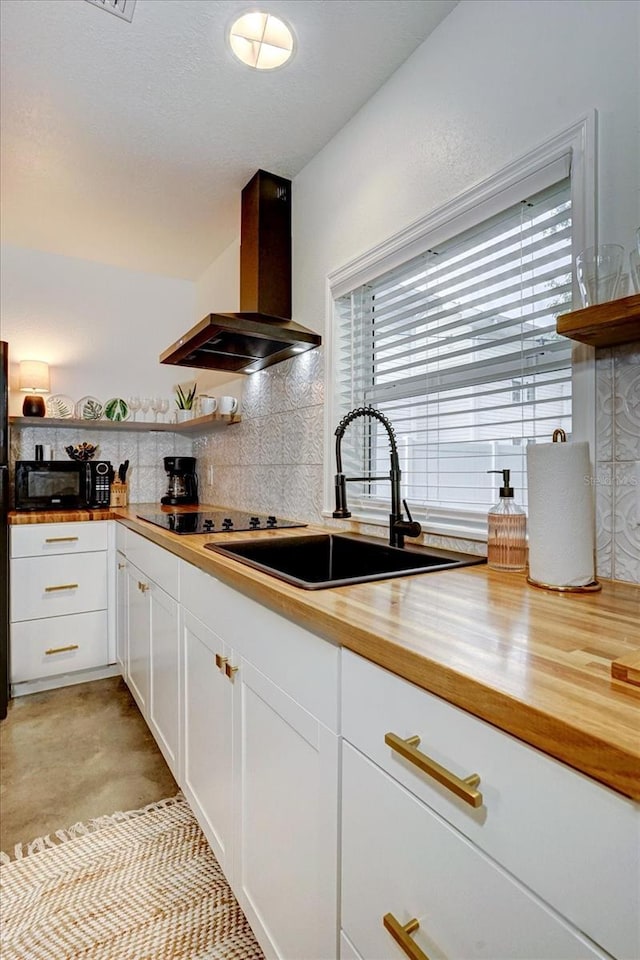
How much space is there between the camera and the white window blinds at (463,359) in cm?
125

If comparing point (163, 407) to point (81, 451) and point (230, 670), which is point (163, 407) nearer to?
point (81, 451)

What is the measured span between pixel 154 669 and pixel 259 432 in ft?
4.05

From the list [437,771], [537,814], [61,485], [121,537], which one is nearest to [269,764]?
[437,771]

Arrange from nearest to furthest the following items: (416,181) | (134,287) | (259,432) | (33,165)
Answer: (416,181), (33,165), (259,432), (134,287)

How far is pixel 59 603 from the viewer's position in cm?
260

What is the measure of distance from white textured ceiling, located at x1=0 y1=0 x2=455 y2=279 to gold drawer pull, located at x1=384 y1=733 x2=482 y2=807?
6.21 feet

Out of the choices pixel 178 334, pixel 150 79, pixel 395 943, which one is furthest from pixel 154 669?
pixel 178 334

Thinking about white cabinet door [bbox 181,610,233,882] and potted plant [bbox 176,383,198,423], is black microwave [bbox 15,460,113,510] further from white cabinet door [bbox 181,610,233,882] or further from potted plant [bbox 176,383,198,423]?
white cabinet door [bbox 181,610,233,882]

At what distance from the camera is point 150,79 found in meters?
1.73

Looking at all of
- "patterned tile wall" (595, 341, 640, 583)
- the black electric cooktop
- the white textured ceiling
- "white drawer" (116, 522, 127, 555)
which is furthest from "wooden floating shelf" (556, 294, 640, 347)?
"white drawer" (116, 522, 127, 555)

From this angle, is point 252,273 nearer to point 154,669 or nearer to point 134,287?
point 134,287

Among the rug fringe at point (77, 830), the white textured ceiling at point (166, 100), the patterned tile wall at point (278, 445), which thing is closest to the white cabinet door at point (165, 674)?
the rug fringe at point (77, 830)

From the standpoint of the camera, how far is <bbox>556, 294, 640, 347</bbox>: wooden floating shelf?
0.89 m

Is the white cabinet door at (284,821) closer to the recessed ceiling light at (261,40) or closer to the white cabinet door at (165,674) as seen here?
the white cabinet door at (165,674)
